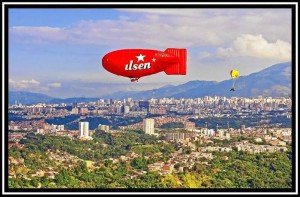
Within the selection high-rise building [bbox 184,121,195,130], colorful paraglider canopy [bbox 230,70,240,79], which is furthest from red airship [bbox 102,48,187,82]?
high-rise building [bbox 184,121,195,130]

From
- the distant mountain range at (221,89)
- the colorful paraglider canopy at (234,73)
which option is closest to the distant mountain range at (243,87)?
the distant mountain range at (221,89)

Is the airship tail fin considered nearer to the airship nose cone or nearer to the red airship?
the red airship

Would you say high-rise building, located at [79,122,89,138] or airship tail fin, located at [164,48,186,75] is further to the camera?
high-rise building, located at [79,122,89,138]

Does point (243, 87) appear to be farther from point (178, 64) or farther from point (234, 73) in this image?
point (178, 64)
